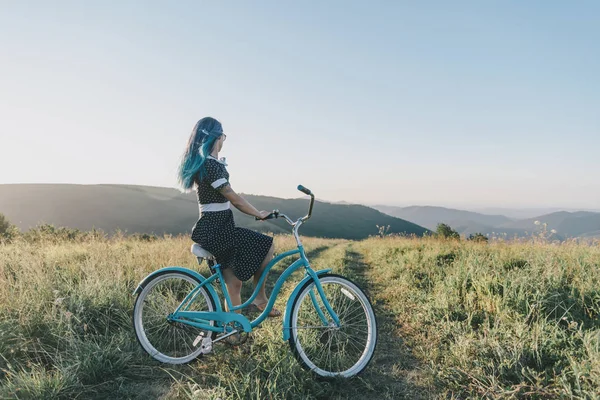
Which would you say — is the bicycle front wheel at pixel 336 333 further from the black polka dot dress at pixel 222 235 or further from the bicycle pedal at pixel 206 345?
the bicycle pedal at pixel 206 345

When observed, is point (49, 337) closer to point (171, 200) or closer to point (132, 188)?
point (171, 200)

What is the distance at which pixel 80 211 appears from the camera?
65.6m

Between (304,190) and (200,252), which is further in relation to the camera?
(200,252)

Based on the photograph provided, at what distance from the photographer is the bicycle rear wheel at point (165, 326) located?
3908 mm

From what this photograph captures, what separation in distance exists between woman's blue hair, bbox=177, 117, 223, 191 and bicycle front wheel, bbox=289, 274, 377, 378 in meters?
1.76

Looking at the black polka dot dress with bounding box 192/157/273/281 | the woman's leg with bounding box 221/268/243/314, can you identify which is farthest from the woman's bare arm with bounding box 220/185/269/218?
the woman's leg with bounding box 221/268/243/314

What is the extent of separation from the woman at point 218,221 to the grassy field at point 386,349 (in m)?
0.85

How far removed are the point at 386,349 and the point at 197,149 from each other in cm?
339

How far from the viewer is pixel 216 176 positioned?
3.71 m

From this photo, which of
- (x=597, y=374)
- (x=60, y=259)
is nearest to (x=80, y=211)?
(x=60, y=259)

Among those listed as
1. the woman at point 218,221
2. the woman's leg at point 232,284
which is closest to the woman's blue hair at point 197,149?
the woman at point 218,221

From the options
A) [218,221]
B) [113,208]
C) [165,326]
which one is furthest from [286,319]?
[113,208]

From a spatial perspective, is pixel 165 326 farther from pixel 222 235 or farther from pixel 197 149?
pixel 197 149

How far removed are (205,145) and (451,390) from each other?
3.54 m
